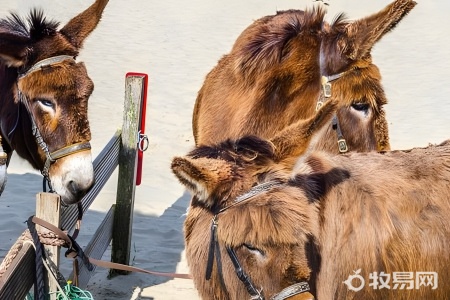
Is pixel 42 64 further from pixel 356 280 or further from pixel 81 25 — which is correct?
pixel 356 280

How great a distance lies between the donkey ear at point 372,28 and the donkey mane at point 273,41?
0.96ft

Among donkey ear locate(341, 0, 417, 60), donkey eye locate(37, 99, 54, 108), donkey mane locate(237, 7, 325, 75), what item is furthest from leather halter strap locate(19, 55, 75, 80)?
donkey ear locate(341, 0, 417, 60)

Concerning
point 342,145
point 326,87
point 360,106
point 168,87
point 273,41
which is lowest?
point 342,145

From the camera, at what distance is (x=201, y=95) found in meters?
4.78

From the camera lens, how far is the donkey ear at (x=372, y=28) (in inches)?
155

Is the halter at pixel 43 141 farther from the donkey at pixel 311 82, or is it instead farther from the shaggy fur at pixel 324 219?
the shaggy fur at pixel 324 219

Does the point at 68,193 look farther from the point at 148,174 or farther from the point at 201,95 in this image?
the point at 148,174

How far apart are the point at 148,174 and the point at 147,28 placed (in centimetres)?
951

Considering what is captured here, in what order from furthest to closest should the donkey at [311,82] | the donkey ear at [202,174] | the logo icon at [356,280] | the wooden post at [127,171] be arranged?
the wooden post at [127,171] → the donkey at [311,82] → the logo icon at [356,280] → the donkey ear at [202,174]

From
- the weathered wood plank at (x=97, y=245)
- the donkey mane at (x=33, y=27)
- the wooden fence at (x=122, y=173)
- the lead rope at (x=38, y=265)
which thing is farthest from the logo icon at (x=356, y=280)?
the donkey mane at (x=33, y=27)

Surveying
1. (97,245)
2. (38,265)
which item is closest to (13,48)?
(38,265)

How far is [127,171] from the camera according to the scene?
214 inches

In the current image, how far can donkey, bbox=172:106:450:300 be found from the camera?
2.52 metres

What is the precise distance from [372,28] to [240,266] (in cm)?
207
